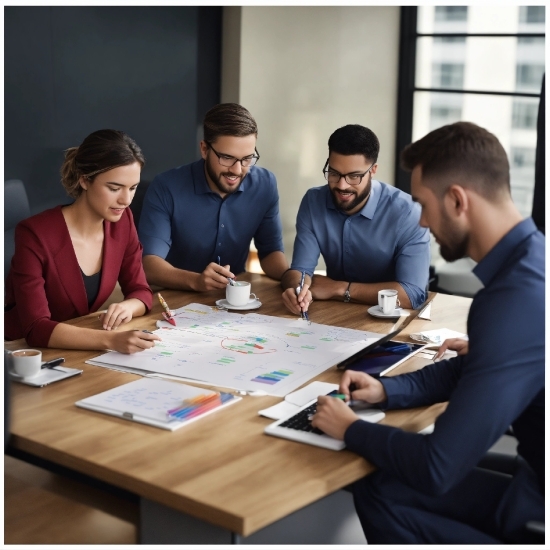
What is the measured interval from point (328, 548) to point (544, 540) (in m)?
0.53

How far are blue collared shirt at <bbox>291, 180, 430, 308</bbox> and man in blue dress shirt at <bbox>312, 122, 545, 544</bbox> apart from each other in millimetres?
1299

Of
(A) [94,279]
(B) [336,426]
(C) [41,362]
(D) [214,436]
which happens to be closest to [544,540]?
(B) [336,426]

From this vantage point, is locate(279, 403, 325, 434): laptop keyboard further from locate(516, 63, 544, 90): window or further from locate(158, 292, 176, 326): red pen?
locate(516, 63, 544, 90): window

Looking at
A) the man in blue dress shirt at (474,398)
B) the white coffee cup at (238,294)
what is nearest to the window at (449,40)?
the white coffee cup at (238,294)

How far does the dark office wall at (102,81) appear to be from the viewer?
430cm

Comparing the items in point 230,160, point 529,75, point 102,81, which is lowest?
point 230,160

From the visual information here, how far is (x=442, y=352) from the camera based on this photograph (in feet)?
7.82

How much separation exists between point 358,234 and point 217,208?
680 mm

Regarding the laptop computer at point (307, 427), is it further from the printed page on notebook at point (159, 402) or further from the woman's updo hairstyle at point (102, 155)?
the woman's updo hairstyle at point (102, 155)

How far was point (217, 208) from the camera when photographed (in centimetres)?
362

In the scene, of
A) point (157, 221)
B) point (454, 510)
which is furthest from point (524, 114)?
point (454, 510)

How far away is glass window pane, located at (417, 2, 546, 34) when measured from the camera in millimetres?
5082

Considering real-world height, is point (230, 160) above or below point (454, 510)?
above

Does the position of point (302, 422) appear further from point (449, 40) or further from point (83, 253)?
point (449, 40)
